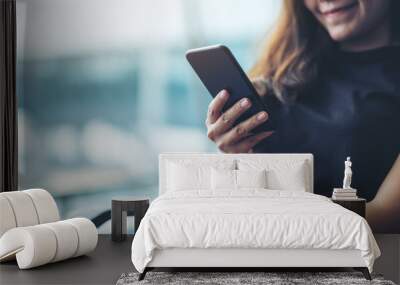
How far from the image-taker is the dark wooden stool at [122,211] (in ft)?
21.2

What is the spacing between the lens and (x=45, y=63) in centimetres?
719

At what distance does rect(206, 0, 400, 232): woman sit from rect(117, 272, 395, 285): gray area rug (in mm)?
2260

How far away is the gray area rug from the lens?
4617 mm

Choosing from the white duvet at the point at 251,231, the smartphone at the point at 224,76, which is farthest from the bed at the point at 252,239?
the smartphone at the point at 224,76

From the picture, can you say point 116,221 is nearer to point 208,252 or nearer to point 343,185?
point 208,252

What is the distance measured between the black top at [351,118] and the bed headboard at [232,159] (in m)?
0.16

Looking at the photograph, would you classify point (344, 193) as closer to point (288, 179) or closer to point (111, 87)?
point (288, 179)

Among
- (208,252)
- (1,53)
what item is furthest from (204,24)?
(208,252)

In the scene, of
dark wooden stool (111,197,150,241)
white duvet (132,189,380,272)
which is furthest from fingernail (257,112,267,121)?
white duvet (132,189,380,272)

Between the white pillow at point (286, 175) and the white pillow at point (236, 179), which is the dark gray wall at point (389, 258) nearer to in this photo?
the white pillow at point (286, 175)

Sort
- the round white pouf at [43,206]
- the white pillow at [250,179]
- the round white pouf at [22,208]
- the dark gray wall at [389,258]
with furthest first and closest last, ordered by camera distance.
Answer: the white pillow at [250,179], the round white pouf at [43,206], the round white pouf at [22,208], the dark gray wall at [389,258]

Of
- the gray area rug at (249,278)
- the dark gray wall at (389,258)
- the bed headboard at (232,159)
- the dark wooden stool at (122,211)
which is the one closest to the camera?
the gray area rug at (249,278)

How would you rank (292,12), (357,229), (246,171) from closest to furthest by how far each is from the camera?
1. (357,229)
2. (246,171)
3. (292,12)

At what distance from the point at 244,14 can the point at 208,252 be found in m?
3.31
